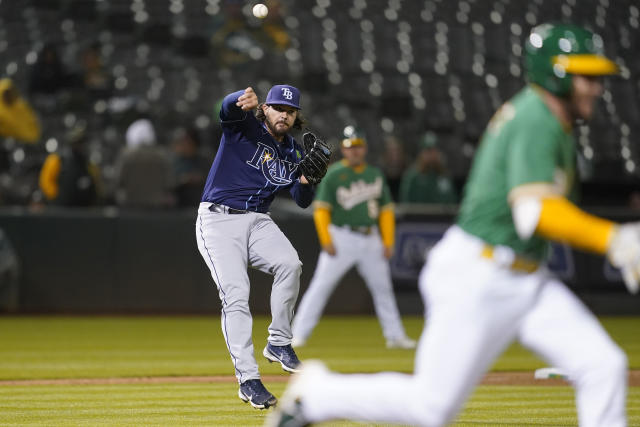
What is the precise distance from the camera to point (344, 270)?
11.2m

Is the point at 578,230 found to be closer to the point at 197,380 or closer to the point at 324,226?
the point at 197,380

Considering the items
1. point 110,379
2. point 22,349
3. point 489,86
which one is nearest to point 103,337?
point 22,349

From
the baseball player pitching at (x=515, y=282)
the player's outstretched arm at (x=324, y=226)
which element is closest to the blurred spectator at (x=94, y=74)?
the player's outstretched arm at (x=324, y=226)

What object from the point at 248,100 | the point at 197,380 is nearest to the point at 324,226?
the point at 197,380

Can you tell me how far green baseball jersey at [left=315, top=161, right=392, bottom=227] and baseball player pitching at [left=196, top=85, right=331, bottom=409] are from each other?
14.3 feet

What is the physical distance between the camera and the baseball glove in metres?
6.57

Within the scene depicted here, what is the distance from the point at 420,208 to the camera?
14883 millimetres

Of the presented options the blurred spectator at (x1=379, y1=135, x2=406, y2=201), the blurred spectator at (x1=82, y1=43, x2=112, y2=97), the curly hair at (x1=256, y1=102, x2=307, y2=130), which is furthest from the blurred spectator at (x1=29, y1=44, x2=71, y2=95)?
the curly hair at (x1=256, y1=102, x2=307, y2=130)

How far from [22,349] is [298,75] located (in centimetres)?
1004

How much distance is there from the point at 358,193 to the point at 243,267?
4.85 meters

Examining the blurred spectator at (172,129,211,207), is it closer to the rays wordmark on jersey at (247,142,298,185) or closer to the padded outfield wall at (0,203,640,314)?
the padded outfield wall at (0,203,640,314)

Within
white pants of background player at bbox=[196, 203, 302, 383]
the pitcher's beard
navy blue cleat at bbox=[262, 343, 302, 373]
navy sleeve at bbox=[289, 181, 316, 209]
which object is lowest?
navy blue cleat at bbox=[262, 343, 302, 373]

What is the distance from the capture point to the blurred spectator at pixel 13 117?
45.8 feet

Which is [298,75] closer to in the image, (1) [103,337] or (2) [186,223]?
(2) [186,223]
